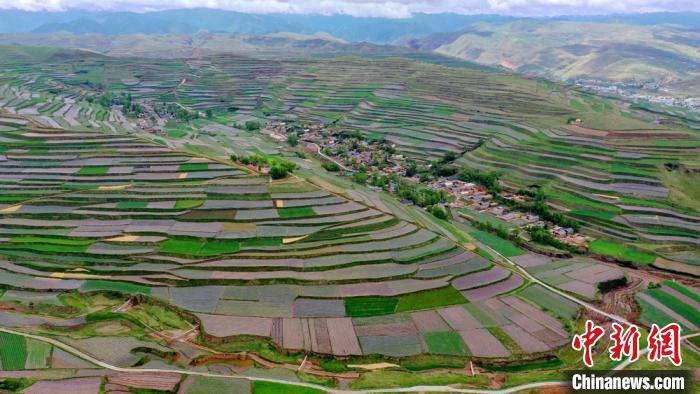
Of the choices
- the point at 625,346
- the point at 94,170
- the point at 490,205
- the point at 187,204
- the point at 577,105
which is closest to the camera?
the point at 625,346

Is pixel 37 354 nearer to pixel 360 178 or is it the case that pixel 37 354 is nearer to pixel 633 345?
pixel 633 345

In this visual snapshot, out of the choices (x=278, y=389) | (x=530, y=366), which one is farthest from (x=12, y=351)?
(x=530, y=366)

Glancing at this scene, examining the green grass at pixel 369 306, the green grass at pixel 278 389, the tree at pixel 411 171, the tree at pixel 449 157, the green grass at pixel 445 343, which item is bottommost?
the green grass at pixel 445 343

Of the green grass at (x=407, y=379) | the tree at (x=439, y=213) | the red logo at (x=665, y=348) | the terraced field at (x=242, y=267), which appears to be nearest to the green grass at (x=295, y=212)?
the terraced field at (x=242, y=267)

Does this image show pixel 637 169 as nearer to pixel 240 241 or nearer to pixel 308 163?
pixel 308 163

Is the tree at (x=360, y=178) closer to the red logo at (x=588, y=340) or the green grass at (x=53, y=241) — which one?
the green grass at (x=53, y=241)

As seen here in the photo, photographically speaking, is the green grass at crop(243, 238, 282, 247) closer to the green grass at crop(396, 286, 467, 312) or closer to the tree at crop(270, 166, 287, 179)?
the tree at crop(270, 166, 287, 179)

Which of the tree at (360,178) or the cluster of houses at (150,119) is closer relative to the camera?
the tree at (360,178)
